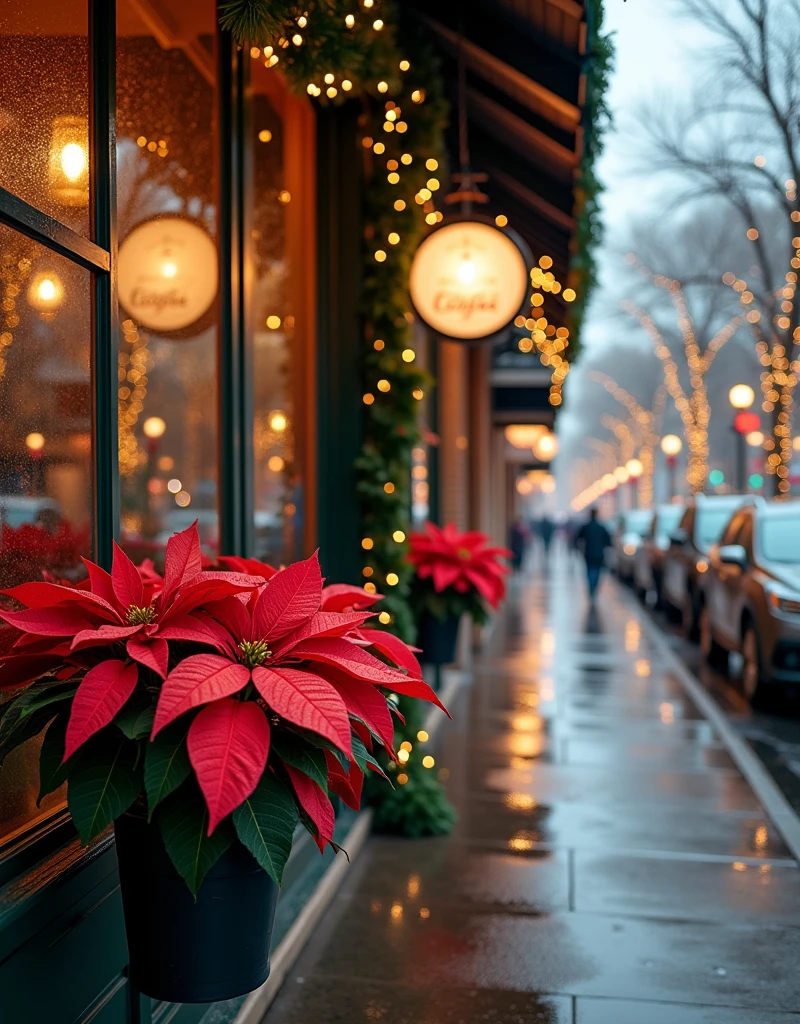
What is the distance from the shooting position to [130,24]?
4000mm

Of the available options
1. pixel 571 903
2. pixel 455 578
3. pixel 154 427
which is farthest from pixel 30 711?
pixel 154 427

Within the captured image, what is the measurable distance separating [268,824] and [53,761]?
0.50m

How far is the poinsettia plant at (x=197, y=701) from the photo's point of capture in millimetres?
2389

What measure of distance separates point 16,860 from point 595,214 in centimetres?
680

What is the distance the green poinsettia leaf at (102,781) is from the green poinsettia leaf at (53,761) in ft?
0.13

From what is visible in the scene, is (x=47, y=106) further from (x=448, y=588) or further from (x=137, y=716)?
(x=448, y=588)

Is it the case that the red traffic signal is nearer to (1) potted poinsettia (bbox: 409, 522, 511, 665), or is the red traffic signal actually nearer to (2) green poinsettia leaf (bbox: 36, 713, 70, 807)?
(1) potted poinsettia (bbox: 409, 522, 511, 665)

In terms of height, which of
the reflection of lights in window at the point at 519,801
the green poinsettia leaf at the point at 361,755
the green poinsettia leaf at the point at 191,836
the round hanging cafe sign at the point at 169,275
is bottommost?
the reflection of lights in window at the point at 519,801

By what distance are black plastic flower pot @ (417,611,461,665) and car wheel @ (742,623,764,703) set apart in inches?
177

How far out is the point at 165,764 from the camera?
7.89 feet

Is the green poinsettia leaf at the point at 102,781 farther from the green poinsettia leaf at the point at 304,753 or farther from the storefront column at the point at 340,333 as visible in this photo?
the storefront column at the point at 340,333

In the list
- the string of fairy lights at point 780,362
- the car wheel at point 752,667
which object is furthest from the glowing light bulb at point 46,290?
the string of fairy lights at point 780,362

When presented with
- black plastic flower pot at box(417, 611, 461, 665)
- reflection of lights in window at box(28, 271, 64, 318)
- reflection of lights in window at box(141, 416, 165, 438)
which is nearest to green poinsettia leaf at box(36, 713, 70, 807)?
reflection of lights in window at box(28, 271, 64, 318)

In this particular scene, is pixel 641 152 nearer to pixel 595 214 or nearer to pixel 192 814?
pixel 595 214
